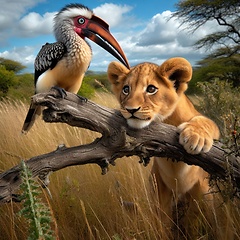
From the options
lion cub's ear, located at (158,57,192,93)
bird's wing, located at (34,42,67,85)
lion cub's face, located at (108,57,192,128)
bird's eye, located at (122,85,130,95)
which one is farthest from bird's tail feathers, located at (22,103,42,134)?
lion cub's ear, located at (158,57,192,93)

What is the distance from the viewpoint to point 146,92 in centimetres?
246

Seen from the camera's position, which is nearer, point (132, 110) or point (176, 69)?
point (132, 110)

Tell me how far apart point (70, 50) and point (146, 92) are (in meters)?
1.44

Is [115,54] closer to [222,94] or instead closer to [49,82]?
[49,82]

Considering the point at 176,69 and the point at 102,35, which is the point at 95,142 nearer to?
the point at 176,69

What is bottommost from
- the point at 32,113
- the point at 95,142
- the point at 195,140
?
the point at 195,140

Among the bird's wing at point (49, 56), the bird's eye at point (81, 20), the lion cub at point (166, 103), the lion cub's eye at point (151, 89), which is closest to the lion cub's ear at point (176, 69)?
the lion cub at point (166, 103)

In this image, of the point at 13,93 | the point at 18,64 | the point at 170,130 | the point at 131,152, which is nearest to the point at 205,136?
the point at 170,130

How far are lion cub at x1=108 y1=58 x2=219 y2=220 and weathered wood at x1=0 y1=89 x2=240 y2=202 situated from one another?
0.09 m

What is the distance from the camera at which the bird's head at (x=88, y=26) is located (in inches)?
158

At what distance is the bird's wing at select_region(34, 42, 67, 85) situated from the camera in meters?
3.72

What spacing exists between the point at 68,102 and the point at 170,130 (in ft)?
2.22

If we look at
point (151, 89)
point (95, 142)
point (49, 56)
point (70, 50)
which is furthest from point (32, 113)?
point (151, 89)

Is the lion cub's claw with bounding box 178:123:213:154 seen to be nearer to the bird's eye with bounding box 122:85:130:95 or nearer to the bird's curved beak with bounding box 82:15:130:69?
the bird's eye with bounding box 122:85:130:95
